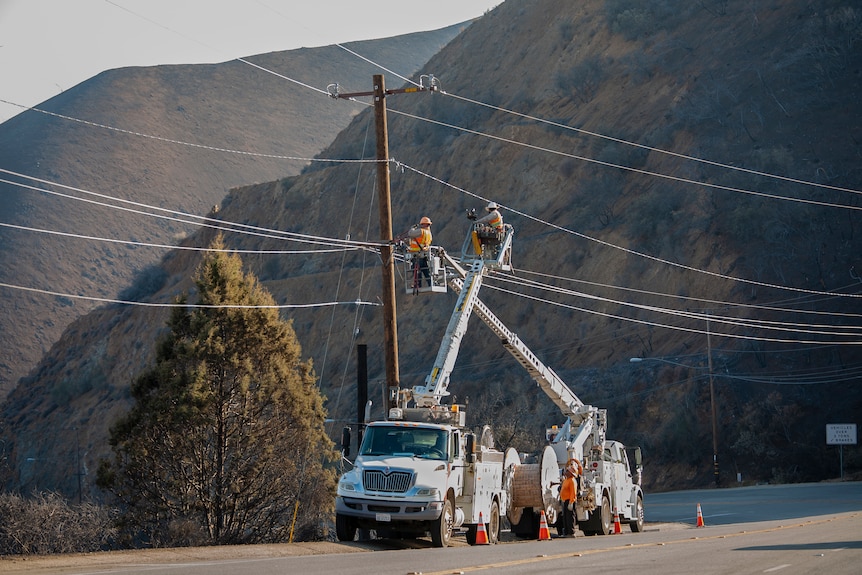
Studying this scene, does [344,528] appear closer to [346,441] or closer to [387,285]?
[346,441]

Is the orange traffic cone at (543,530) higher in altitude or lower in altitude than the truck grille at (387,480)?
lower

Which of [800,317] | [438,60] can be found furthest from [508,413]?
[438,60]

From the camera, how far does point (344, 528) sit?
2184cm

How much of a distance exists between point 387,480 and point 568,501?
24.7 ft

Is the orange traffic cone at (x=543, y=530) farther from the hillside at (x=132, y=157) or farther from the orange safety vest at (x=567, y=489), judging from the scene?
the hillside at (x=132, y=157)

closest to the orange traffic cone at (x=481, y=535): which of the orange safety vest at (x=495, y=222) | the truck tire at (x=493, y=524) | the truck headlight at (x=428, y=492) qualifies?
the truck tire at (x=493, y=524)

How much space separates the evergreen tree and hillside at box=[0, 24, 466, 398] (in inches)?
1563

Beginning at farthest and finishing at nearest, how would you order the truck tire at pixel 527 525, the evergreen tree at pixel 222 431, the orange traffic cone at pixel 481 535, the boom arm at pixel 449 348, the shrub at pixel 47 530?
the evergreen tree at pixel 222 431, the truck tire at pixel 527 525, the shrub at pixel 47 530, the boom arm at pixel 449 348, the orange traffic cone at pixel 481 535

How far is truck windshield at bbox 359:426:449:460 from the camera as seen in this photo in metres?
22.3

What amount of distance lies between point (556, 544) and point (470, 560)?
603 centimetres

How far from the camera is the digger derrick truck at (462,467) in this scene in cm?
2153

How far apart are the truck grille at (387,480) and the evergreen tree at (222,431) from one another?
6.79 meters

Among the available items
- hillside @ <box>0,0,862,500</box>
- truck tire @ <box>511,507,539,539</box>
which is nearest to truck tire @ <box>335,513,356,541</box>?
truck tire @ <box>511,507,539,539</box>

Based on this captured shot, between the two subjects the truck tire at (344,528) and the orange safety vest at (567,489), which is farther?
the orange safety vest at (567,489)
